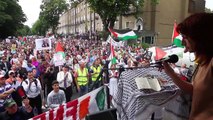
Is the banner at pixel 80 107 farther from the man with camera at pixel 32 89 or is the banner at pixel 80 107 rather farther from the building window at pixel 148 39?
the building window at pixel 148 39

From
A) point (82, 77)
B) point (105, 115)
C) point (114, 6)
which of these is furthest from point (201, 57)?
point (114, 6)

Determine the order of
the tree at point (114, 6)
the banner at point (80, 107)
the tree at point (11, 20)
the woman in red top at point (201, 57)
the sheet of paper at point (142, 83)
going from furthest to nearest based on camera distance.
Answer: the tree at point (11, 20), the tree at point (114, 6), the banner at point (80, 107), the sheet of paper at point (142, 83), the woman in red top at point (201, 57)

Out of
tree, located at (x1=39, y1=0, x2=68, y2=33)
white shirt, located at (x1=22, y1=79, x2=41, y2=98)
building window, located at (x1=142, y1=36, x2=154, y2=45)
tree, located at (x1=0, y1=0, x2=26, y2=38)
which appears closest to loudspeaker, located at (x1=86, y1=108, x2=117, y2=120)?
white shirt, located at (x1=22, y1=79, x2=41, y2=98)

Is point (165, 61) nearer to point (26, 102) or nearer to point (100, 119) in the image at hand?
point (100, 119)

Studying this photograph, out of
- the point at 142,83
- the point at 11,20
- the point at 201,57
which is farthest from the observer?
the point at 11,20

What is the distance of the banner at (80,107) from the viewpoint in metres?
4.21

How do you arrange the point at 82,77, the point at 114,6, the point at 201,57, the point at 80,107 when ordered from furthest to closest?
1. the point at 114,6
2. the point at 82,77
3. the point at 80,107
4. the point at 201,57

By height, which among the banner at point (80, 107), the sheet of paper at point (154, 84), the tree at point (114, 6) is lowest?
the banner at point (80, 107)

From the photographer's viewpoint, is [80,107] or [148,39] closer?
[80,107]

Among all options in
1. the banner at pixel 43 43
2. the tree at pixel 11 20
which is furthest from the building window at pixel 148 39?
the tree at pixel 11 20

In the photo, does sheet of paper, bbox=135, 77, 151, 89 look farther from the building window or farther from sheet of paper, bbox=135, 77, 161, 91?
the building window

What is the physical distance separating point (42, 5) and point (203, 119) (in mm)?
105156

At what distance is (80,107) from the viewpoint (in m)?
4.29

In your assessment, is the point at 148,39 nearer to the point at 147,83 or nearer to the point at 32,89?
the point at 32,89
